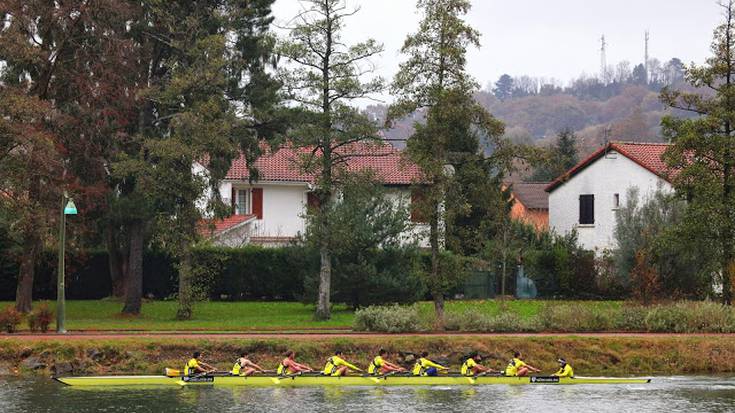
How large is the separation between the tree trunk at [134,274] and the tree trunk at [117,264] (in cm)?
368

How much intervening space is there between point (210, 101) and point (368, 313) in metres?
12.4

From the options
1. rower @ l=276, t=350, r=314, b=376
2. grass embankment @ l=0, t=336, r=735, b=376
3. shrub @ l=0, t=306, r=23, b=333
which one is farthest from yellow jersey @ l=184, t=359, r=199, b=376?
shrub @ l=0, t=306, r=23, b=333

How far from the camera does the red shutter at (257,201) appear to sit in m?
67.6

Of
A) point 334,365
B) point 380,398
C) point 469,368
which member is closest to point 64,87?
point 334,365

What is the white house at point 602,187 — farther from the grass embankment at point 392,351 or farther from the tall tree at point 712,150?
the grass embankment at point 392,351

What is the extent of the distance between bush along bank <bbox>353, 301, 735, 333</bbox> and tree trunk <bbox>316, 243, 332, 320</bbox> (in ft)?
14.0

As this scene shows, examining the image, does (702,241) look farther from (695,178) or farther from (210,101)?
(210,101)

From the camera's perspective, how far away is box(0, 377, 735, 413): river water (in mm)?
31859

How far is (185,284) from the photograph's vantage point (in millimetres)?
49219

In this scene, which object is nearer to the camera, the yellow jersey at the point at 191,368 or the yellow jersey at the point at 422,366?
the yellow jersey at the point at 191,368

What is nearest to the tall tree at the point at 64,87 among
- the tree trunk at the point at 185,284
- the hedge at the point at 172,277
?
the tree trunk at the point at 185,284

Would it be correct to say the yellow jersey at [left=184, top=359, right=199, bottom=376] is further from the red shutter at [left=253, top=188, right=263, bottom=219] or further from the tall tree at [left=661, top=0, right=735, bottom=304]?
the red shutter at [left=253, top=188, right=263, bottom=219]

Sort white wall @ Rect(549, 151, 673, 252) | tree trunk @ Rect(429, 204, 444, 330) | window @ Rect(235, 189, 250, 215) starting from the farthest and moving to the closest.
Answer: window @ Rect(235, 189, 250, 215) < white wall @ Rect(549, 151, 673, 252) < tree trunk @ Rect(429, 204, 444, 330)

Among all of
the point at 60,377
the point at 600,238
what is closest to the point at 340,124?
the point at 60,377
